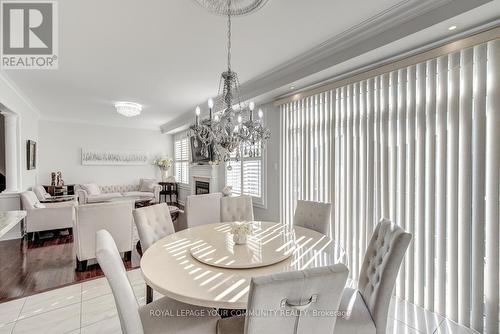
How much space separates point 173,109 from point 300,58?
3.67m

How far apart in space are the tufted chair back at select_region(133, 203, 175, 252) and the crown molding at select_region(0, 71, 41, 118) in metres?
3.27

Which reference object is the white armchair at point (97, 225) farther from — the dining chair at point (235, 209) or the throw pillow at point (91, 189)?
the throw pillow at point (91, 189)

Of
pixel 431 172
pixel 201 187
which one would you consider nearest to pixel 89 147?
pixel 201 187

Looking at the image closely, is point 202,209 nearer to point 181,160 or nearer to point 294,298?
point 294,298

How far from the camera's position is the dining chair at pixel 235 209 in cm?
306

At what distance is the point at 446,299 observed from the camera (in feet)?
6.75

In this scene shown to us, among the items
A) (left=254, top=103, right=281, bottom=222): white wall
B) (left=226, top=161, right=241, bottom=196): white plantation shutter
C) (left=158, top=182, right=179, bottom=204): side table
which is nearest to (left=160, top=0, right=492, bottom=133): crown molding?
(left=254, top=103, right=281, bottom=222): white wall

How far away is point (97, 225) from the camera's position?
3078 mm

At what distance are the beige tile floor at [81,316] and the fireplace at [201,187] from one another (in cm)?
356

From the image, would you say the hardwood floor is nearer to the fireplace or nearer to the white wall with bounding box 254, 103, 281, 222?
the white wall with bounding box 254, 103, 281, 222

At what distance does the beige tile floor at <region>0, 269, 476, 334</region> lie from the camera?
1957 millimetres

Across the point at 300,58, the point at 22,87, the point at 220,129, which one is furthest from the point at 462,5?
the point at 22,87

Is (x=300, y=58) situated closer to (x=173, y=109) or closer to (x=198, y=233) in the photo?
(x=198, y=233)

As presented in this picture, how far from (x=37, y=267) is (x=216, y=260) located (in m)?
3.18
